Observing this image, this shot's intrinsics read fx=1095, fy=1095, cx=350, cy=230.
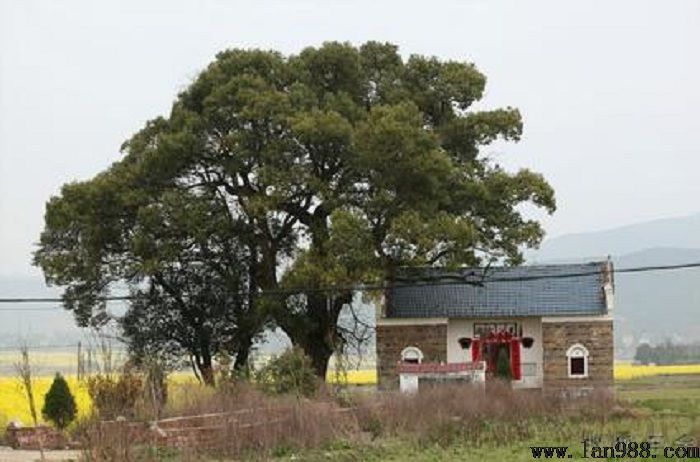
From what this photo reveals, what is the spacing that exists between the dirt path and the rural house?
→ 17080 mm

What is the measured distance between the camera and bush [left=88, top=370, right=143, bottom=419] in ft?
53.2

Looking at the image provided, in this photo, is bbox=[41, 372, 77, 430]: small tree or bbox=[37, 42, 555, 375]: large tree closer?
bbox=[41, 372, 77, 430]: small tree

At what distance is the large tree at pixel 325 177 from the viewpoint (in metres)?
31.7

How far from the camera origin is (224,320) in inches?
1448

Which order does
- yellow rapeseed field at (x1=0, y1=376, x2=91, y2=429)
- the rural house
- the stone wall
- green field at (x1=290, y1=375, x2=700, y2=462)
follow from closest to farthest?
green field at (x1=290, y1=375, x2=700, y2=462) → yellow rapeseed field at (x1=0, y1=376, x2=91, y2=429) → the stone wall → the rural house

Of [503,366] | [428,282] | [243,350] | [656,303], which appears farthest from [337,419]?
[656,303]

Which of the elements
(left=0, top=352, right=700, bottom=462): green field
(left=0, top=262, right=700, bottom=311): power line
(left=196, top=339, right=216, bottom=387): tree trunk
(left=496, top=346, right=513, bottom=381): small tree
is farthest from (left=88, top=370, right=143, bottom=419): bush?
(left=496, top=346, right=513, bottom=381): small tree

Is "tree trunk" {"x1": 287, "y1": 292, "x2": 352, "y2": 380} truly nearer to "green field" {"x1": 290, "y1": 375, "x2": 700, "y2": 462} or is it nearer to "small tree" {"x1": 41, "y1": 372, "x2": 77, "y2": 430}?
"small tree" {"x1": 41, "y1": 372, "x2": 77, "y2": 430}

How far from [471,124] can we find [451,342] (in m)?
8.09

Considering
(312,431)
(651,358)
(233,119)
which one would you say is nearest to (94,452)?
(312,431)

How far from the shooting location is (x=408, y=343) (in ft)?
125

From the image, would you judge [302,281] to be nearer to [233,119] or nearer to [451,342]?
[233,119]

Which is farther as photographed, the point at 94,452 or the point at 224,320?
the point at 224,320

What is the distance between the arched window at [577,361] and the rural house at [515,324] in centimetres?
3
